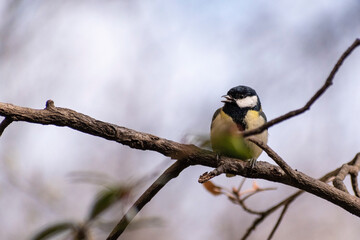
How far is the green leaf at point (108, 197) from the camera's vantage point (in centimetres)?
57

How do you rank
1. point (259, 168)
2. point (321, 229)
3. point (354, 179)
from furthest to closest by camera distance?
point (321, 229), point (354, 179), point (259, 168)

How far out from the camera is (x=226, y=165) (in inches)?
71.2

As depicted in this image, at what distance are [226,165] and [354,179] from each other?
85cm

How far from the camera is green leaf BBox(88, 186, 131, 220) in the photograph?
1.89ft

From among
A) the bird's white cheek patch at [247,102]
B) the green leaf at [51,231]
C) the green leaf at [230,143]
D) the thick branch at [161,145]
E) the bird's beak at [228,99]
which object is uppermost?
the bird's beak at [228,99]

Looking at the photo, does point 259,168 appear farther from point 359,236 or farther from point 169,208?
point 359,236

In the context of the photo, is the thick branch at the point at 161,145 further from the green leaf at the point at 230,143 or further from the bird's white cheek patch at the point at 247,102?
the bird's white cheek patch at the point at 247,102

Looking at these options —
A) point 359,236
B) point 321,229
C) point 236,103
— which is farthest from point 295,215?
point 236,103

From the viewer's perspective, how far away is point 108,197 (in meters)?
0.58

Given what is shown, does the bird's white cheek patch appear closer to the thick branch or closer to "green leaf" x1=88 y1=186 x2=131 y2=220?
the thick branch

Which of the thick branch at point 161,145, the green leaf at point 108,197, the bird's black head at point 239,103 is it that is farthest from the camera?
the bird's black head at point 239,103

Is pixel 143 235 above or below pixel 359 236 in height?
above

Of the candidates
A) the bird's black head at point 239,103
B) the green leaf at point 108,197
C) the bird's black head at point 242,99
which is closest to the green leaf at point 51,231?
the green leaf at point 108,197

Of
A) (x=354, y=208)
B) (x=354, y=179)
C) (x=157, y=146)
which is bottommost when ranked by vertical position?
(x=354, y=208)
